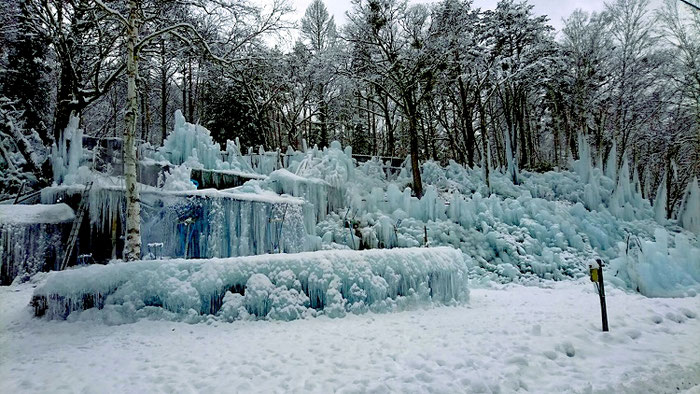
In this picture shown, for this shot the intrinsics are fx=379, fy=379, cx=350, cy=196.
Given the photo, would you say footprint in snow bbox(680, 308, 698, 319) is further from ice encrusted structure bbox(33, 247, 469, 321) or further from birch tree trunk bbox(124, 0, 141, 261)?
birch tree trunk bbox(124, 0, 141, 261)

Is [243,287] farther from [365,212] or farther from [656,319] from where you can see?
[365,212]

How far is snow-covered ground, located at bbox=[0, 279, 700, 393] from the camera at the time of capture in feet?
12.1

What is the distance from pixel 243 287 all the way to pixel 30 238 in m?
5.65

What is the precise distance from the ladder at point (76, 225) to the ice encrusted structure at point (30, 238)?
0.23 metres

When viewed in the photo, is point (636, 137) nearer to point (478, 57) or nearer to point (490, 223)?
point (478, 57)

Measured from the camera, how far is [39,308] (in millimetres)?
5566

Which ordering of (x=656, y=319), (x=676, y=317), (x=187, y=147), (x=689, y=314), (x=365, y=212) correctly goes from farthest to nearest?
(x=365, y=212) < (x=187, y=147) < (x=689, y=314) < (x=676, y=317) < (x=656, y=319)

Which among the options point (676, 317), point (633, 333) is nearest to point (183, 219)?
point (633, 333)

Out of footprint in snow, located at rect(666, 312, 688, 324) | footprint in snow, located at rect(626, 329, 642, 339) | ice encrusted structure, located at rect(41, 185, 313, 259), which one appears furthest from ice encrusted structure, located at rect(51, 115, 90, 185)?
footprint in snow, located at rect(666, 312, 688, 324)

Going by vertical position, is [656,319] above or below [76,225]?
below

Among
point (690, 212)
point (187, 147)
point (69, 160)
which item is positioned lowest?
point (690, 212)

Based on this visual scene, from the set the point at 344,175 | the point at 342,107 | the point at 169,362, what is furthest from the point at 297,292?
the point at 342,107

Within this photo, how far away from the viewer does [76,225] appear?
346 inches

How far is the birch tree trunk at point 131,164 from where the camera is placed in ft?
24.6
